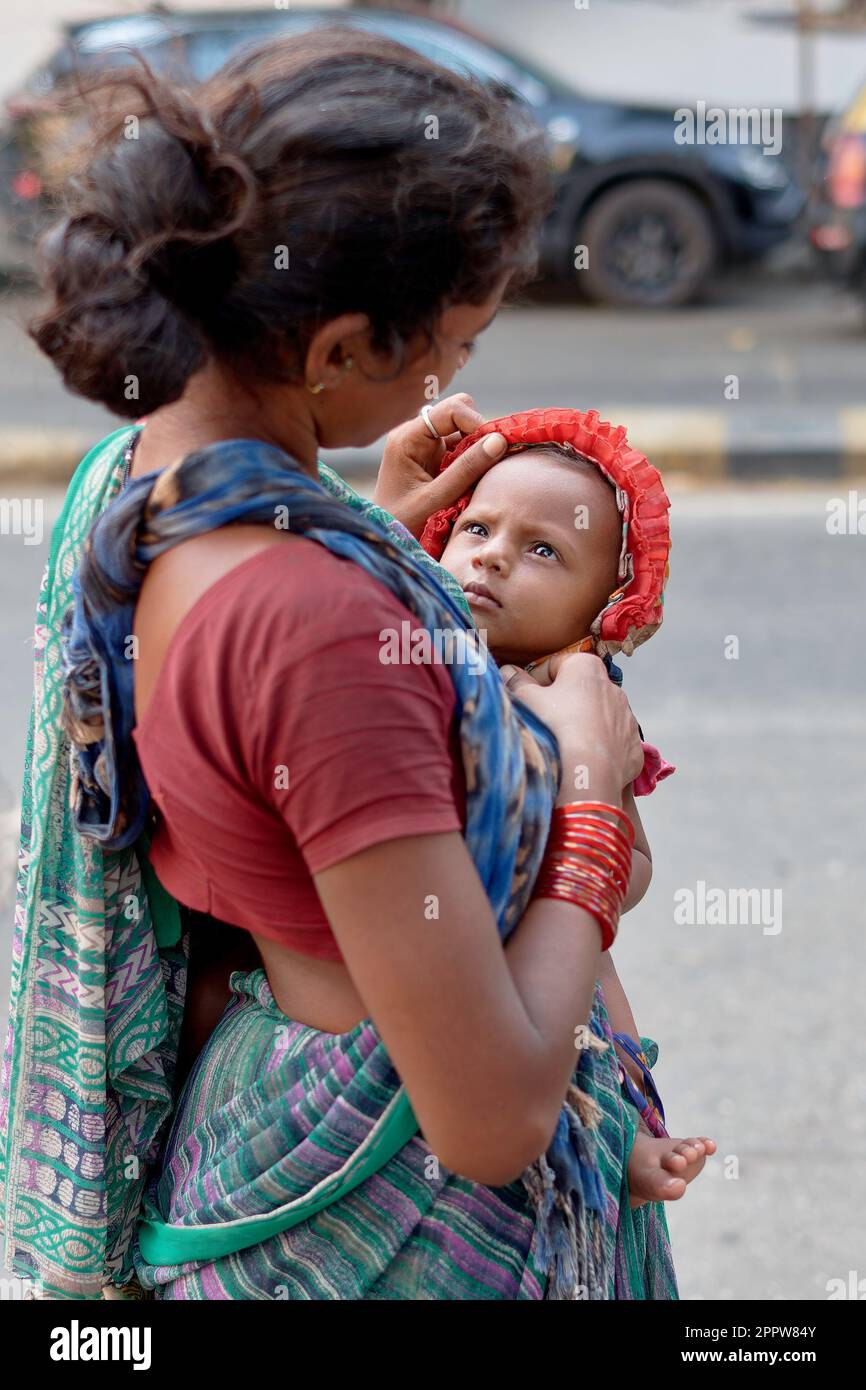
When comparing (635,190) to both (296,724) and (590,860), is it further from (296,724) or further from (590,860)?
(296,724)

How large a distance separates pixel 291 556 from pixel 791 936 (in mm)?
2827

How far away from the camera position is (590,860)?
1.25m

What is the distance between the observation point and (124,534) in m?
1.17

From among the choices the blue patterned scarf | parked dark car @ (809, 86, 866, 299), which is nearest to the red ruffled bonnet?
the blue patterned scarf

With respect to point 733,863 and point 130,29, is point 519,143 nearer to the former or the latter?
point 733,863

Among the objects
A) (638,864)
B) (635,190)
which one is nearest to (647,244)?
(635,190)

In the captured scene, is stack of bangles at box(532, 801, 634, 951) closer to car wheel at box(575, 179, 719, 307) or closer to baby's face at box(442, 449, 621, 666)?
baby's face at box(442, 449, 621, 666)

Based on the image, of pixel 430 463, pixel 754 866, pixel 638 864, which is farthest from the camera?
pixel 754 866

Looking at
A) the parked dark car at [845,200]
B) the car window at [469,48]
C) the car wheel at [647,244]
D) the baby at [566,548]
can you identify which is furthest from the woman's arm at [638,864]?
the car wheel at [647,244]

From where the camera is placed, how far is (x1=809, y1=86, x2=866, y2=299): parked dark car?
8688 mm

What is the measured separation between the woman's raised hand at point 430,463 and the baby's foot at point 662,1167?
645mm

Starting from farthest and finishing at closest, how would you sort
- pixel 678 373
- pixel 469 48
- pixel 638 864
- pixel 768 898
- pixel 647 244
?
pixel 647 244 < pixel 469 48 < pixel 678 373 < pixel 768 898 < pixel 638 864

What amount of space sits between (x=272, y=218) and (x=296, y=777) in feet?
1.24
